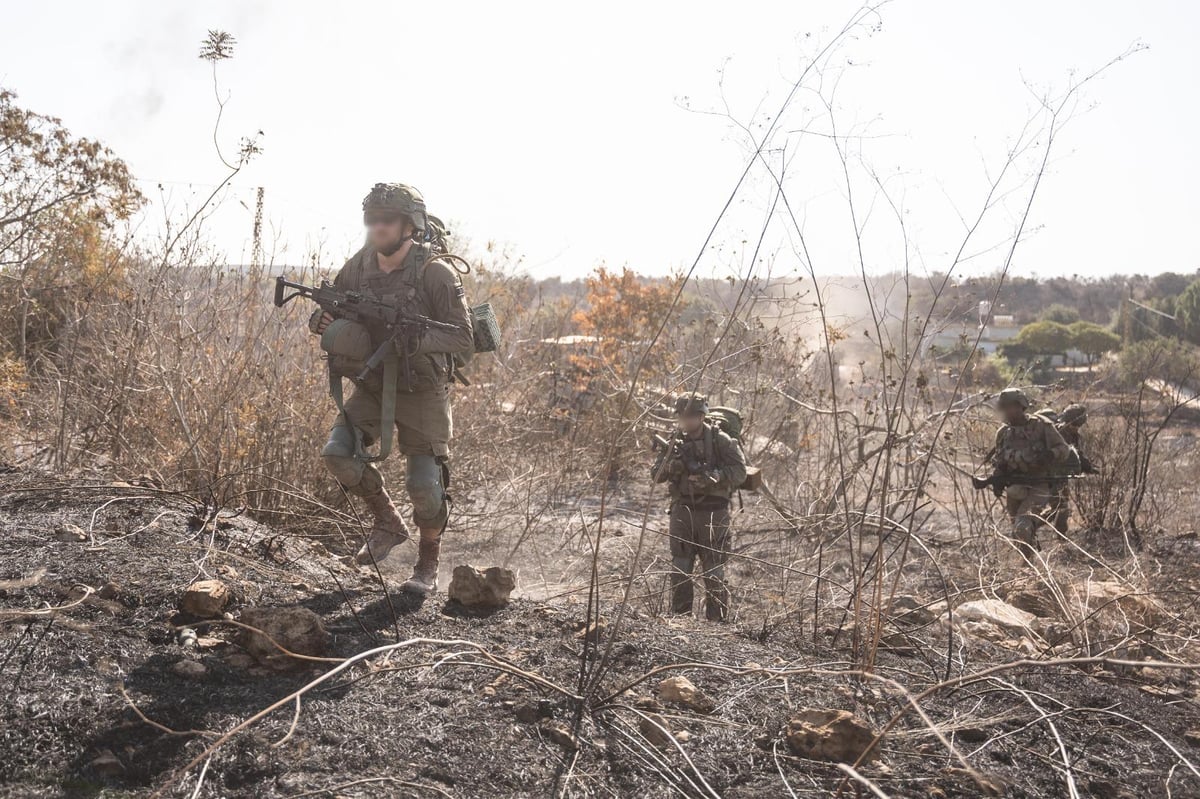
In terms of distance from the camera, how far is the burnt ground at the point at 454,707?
2043 mm

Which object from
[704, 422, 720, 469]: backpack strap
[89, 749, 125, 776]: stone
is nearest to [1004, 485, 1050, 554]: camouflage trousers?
[704, 422, 720, 469]: backpack strap

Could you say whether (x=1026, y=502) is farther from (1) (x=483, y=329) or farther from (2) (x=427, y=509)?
(2) (x=427, y=509)

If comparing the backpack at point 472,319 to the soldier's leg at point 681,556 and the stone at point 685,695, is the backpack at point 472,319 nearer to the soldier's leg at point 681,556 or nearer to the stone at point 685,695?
the stone at point 685,695

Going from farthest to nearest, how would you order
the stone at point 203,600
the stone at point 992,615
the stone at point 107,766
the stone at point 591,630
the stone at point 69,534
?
the stone at point 992,615 → the stone at point 69,534 → the stone at point 591,630 → the stone at point 203,600 → the stone at point 107,766

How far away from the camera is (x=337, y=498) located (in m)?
5.32

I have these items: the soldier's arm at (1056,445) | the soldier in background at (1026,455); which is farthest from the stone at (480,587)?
the soldier's arm at (1056,445)

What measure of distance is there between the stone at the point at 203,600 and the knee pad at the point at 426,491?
94 centimetres

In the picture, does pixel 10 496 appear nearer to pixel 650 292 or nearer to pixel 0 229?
pixel 0 229

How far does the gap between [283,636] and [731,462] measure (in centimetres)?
309

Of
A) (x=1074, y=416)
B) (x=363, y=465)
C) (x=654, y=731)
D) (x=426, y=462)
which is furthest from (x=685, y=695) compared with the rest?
(x=1074, y=416)

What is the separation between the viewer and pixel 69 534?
11.1 feet

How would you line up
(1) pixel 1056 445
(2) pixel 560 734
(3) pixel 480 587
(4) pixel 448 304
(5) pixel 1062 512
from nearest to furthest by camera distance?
(2) pixel 560 734 < (3) pixel 480 587 < (4) pixel 448 304 < (1) pixel 1056 445 < (5) pixel 1062 512

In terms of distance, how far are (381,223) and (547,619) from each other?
1.63 metres

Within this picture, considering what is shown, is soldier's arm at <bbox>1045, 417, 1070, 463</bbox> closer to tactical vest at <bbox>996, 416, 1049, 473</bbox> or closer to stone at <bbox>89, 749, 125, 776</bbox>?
tactical vest at <bbox>996, 416, 1049, 473</bbox>
